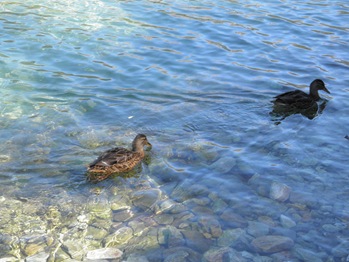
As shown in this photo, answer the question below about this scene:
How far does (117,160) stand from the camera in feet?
26.8

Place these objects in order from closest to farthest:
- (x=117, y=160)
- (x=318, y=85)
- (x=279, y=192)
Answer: (x=279, y=192)
(x=117, y=160)
(x=318, y=85)

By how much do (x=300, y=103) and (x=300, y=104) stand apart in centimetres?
3

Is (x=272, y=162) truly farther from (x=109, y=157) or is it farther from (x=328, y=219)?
(x=109, y=157)

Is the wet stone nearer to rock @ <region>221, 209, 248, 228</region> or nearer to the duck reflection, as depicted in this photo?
rock @ <region>221, 209, 248, 228</region>

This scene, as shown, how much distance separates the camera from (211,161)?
28.3ft

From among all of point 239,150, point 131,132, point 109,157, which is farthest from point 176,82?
point 109,157

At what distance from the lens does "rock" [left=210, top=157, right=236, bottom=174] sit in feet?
27.6

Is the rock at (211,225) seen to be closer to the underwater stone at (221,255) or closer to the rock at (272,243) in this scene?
the underwater stone at (221,255)

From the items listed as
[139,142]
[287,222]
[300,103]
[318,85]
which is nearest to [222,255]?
[287,222]

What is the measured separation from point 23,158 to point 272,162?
149 inches

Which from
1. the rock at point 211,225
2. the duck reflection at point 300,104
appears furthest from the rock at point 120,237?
the duck reflection at point 300,104

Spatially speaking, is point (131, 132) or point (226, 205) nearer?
point (226, 205)

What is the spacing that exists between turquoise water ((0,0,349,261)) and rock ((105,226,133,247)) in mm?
95

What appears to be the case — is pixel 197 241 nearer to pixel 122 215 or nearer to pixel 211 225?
pixel 211 225
